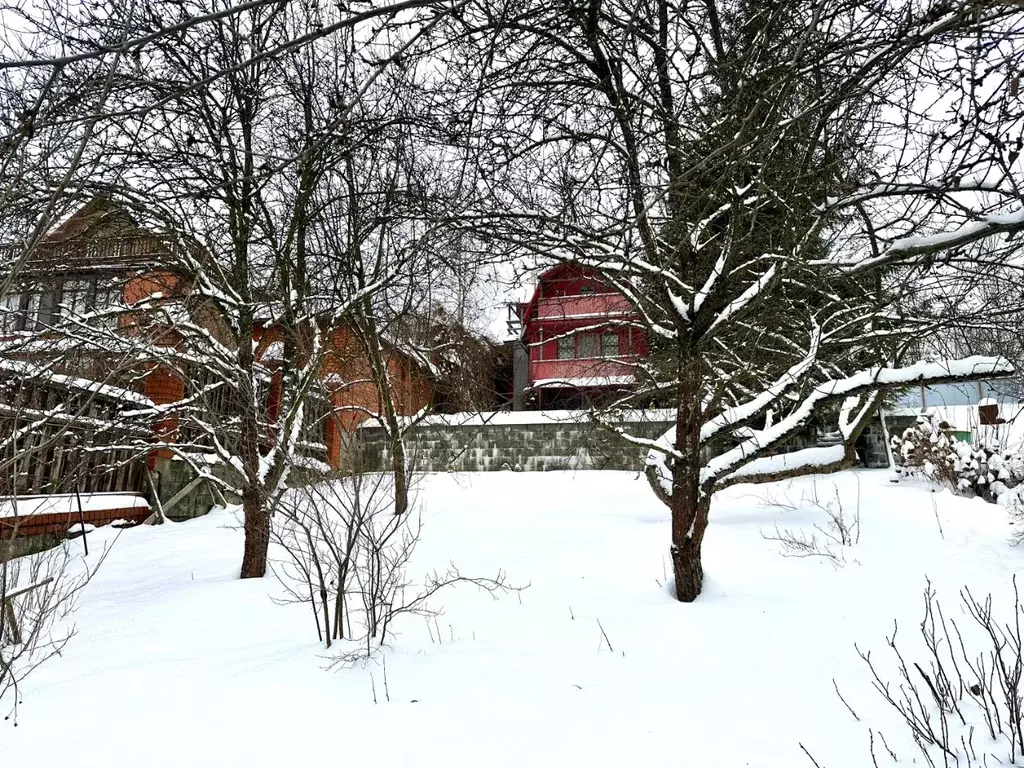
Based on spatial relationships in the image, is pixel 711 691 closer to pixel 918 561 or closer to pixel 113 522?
pixel 918 561

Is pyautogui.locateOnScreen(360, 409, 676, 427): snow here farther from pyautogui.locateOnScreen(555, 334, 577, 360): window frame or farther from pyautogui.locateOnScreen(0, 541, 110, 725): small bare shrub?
pyautogui.locateOnScreen(0, 541, 110, 725): small bare shrub

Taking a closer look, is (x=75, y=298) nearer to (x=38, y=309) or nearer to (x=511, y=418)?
(x=38, y=309)

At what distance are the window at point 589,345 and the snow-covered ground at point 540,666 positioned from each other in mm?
13551

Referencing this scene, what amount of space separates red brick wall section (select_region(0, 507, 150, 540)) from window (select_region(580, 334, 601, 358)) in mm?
13962

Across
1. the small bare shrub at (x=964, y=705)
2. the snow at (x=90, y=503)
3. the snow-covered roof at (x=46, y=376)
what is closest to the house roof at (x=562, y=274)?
the snow-covered roof at (x=46, y=376)

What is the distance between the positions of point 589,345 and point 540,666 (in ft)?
57.6

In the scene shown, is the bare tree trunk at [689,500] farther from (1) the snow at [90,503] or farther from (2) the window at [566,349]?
(2) the window at [566,349]

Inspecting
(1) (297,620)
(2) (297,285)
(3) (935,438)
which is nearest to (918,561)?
(3) (935,438)

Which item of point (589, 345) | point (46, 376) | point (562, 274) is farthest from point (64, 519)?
point (589, 345)

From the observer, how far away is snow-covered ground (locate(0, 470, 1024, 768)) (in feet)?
9.49

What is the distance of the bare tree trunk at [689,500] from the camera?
202 inches

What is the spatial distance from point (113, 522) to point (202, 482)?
69.8 inches

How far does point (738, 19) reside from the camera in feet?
14.0

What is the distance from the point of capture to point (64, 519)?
9.41m
